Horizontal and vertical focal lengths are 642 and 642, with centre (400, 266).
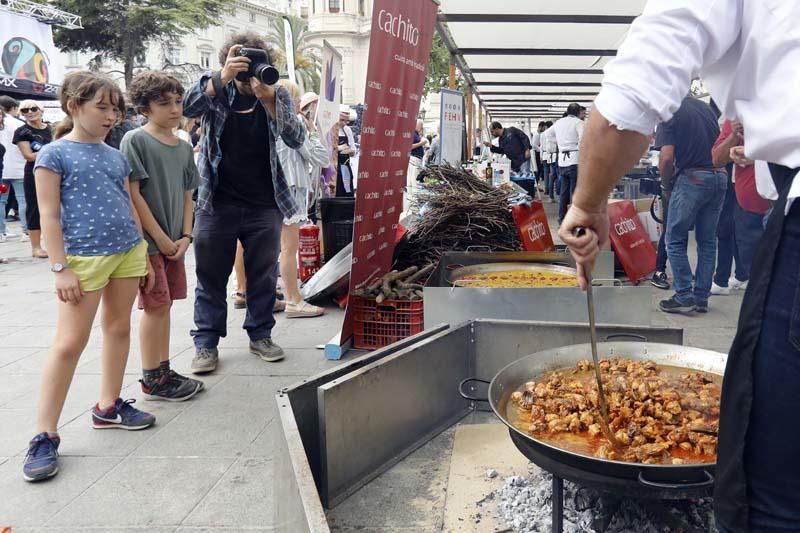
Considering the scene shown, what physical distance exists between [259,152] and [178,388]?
1.74m

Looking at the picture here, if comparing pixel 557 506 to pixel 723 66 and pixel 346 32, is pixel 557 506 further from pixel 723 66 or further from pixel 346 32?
pixel 346 32

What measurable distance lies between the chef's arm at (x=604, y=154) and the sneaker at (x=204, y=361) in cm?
376

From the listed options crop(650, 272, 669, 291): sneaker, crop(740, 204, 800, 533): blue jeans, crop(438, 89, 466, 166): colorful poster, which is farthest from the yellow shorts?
crop(650, 272, 669, 291): sneaker

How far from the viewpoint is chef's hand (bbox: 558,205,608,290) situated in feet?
5.56

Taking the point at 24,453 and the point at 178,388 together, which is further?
the point at 178,388

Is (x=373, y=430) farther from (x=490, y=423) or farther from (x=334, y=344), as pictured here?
(x=334, y=344)

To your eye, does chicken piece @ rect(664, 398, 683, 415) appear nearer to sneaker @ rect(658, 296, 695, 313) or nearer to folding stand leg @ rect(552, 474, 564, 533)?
folding stand leg @ rect(552, 474, 564, 533)

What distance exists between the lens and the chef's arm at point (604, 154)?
4.69 ft

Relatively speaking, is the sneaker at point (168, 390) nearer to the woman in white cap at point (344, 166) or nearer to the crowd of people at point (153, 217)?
the crowd of people at point (153, 217)

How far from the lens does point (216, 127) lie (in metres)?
4.46

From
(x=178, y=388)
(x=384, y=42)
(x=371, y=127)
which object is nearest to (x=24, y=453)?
(x=178, y=388)

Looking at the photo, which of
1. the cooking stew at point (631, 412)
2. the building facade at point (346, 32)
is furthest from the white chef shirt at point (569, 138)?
the building facade at point (346, 32)

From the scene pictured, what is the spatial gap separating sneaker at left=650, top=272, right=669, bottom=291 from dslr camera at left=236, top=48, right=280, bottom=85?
5.30 m

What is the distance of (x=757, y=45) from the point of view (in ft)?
4.22
